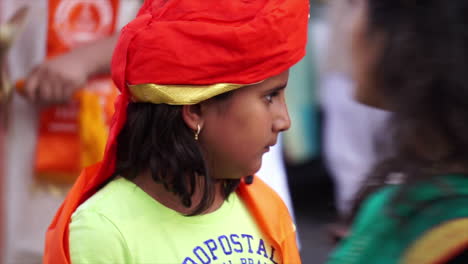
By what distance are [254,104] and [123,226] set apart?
0.46m

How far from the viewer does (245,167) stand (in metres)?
2.16

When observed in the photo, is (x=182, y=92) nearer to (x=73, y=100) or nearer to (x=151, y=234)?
(x=151, y=234)

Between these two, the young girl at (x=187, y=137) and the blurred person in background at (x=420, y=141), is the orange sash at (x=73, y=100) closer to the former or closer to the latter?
the young girl at (x=187, y=137)

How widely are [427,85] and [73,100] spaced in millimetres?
1577

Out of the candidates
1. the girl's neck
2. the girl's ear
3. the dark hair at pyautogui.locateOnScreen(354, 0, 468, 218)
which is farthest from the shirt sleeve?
the dark hair at pyautogui.locateOnScreen(354, 0, 468, 218)

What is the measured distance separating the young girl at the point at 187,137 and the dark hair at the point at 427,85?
0.45m

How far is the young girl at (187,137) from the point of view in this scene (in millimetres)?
2008

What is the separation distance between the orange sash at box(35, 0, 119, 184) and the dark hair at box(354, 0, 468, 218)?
4.59 ft

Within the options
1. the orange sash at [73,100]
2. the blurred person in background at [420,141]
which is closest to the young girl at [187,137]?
the blurred person in background at [420,141]

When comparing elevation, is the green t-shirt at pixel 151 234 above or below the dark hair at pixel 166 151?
below

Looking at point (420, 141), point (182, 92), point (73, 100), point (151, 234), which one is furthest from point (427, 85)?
point (73, 100)

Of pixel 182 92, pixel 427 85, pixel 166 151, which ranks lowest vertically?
pixel 166 151

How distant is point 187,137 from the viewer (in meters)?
2.12

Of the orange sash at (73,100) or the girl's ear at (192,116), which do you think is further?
the orange sash at (73,100)
